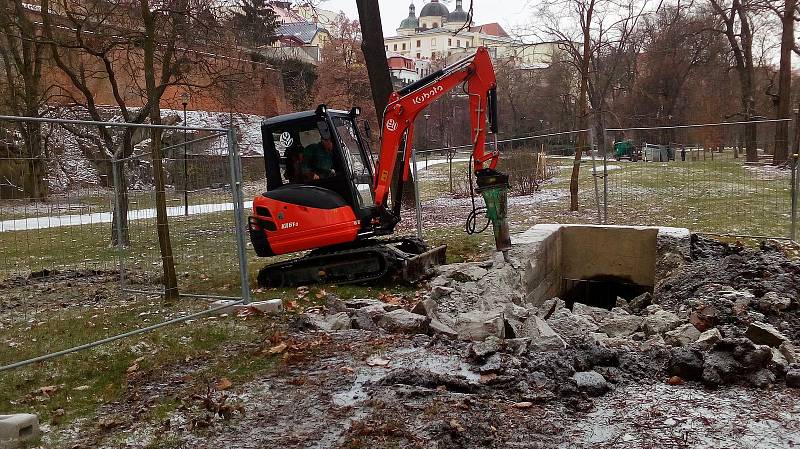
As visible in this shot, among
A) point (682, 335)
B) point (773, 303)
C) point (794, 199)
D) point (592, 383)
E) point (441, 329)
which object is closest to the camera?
point (592, 383)

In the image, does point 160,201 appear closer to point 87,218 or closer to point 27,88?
point 87,218

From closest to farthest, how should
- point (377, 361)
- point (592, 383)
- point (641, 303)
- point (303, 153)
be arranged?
point (592, 383) → point (377, 361) → point (641, 303) → point (303, 153)

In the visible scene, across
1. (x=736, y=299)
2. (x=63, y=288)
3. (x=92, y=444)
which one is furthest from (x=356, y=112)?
(x=92, y=444)

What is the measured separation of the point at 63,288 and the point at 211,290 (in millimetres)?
2171

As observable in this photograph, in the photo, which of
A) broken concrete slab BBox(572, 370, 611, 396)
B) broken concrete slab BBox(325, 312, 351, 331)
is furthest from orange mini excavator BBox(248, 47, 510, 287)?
broken concrete slab BBox(572, 370, 611, 396)

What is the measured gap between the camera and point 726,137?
1078 centimetres

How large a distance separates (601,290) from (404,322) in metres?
5.60

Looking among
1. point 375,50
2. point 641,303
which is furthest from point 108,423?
point 375,50

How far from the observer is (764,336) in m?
5.18

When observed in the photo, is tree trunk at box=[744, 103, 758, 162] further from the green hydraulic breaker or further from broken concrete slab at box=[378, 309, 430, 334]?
broken concrete slab at box=[378, 309, 430, 334]

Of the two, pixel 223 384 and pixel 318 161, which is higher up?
pixel 318 161

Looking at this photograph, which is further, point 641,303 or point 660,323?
point 641,303

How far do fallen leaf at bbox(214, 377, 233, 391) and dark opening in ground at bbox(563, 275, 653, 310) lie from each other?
6.79 m

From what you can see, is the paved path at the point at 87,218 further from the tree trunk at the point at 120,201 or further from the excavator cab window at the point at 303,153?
the excavator cab window at the point at 303,153
